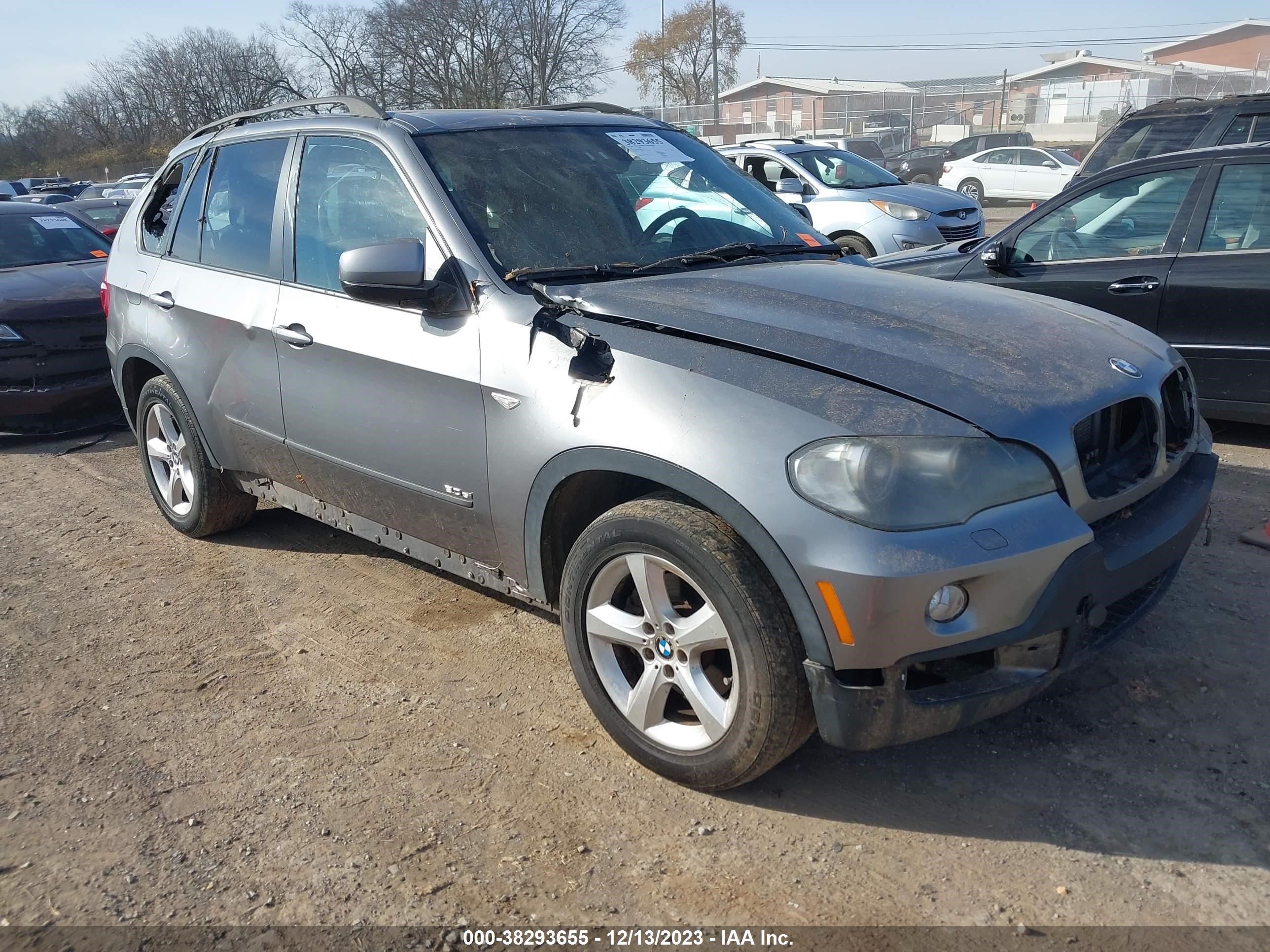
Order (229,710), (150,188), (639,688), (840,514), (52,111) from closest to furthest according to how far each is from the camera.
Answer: (840,514) < (639,688) < (229,710) < (150,188) < (52,111)

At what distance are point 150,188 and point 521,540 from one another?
335 centimetres

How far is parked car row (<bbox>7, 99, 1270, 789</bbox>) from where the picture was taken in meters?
2.50

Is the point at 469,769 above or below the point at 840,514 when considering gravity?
below

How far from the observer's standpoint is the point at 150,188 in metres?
5.29

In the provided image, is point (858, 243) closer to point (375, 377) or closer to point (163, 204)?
point (163, 204)

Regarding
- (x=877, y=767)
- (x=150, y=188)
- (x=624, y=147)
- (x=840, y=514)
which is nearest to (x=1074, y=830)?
(x=877, y=767)

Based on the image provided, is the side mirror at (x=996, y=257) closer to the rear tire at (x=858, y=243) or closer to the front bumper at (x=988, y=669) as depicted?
the front bumper at (x=988, y=669)

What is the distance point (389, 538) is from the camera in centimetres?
391

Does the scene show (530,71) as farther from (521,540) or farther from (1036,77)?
(521,540)

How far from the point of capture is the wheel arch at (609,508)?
2520 millimetres

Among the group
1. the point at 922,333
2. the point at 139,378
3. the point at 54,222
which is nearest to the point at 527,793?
the point at 922,333

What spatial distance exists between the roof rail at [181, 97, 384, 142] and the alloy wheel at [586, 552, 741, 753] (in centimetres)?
208

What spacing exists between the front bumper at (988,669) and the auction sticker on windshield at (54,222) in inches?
319

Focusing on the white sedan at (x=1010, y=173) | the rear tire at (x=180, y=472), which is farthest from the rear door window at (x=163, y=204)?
the white sedan at (x=1010, y=173)
